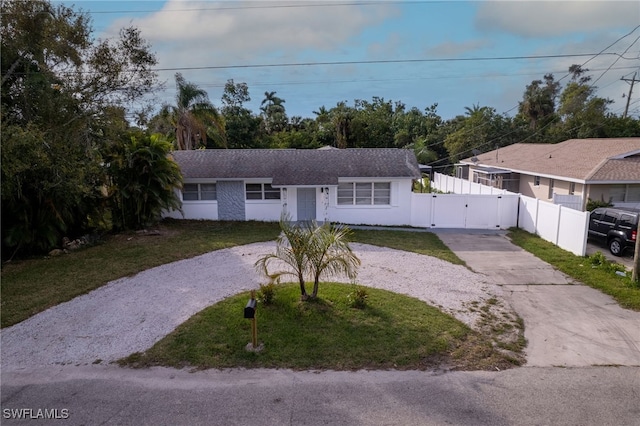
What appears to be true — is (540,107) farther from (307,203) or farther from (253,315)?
(253,315)

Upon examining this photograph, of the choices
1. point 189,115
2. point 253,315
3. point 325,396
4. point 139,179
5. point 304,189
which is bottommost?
point 325,396

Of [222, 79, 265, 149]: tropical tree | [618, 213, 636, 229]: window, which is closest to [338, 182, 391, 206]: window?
[618, 213, 636, 229]: window

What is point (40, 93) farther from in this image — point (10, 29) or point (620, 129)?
point (620, 129)

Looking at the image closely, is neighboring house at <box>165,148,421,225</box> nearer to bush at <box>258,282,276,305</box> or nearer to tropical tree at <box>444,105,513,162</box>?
bush at <box>258,282,276,305</box>

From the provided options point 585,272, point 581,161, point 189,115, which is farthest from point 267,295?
point 189,115

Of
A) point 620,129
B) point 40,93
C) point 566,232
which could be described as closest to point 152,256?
point 40,93

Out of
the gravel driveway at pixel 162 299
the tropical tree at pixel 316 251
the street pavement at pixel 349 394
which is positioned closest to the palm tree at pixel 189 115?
the gravel driveway at pixel 162 299
